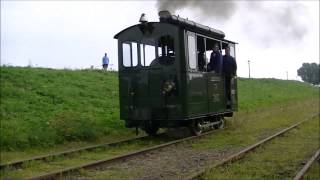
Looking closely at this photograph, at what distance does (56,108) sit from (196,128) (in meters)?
5.21

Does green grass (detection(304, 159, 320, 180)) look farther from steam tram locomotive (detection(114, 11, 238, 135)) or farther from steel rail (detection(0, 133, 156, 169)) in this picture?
steel rail (detection(0, 133, 156, 169))

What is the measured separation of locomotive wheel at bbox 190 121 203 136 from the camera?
1451 centimetres

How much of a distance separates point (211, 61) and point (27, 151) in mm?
5593

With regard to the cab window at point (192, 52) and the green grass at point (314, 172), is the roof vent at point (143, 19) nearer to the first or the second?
the cab window at point (192, 52)

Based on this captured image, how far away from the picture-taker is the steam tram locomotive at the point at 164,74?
13.4 meters

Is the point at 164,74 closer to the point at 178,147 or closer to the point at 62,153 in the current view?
the point at 178,147

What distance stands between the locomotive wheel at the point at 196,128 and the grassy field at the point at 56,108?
2.08 m

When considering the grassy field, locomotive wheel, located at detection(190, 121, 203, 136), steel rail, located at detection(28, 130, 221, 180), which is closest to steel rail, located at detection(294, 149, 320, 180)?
steel rail, located at detection(28, 130, 221, 180)

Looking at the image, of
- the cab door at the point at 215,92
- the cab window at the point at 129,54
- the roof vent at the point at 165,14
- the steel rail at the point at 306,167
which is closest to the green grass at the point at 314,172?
the steel rail at the point at 306,167

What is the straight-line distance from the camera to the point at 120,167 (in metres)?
9.66

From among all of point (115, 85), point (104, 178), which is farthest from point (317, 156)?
point (115, 85)

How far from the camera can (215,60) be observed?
49.4 feet

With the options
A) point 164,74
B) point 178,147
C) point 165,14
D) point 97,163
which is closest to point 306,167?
point 97,163

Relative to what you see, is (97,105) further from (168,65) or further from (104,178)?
(104,178)
